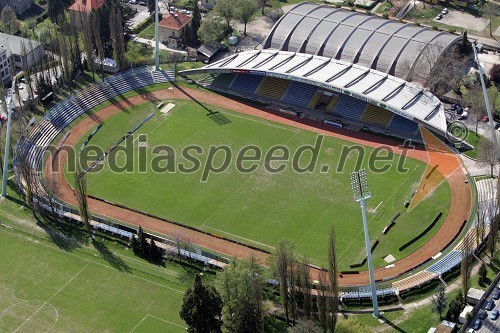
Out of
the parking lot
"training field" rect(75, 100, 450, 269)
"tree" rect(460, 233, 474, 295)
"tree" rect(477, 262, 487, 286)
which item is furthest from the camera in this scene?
"training field" rect(75, 100, 450, 269)

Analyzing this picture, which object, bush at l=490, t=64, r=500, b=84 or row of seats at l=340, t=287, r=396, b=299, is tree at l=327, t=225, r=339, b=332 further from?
bush at l=490, t=64, r=500, b=84

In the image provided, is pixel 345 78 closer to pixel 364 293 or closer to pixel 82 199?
pixel 364 293

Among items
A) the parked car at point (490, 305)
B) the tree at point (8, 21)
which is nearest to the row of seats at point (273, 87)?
the tree at point (8, 21)

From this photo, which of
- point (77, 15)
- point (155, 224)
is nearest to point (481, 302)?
point (155, 224)

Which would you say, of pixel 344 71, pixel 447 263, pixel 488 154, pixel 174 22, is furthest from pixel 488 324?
pixel 174 22

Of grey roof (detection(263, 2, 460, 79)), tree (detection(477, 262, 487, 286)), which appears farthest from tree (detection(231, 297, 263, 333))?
grey roof (detection(263, 2, 460, 79))

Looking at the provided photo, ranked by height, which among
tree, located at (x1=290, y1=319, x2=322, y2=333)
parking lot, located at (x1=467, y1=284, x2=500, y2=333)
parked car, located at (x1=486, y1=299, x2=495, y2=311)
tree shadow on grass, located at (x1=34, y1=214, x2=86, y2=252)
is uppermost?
tree, located at (x1=290, y1=319, x2=322, y2=333)
